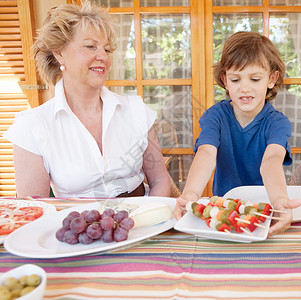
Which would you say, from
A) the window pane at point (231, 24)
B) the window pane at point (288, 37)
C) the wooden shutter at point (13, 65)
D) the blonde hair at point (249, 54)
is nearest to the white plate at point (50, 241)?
the blonde hair at point (249, 54)

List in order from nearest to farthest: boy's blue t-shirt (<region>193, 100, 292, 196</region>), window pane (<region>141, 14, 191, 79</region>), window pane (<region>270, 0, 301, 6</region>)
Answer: boy's blue t-shirt (<region>193, 100, 292, 196</region>) < window pane (<region>270, 0, 301, 6</region>) < window pane (<region>141, 14, 191, 79</region>)

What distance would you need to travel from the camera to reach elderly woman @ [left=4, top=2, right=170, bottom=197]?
4.83ft

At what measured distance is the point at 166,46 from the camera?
113 inches

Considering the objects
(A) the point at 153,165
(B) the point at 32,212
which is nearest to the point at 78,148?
→ (A) the point at 153,165

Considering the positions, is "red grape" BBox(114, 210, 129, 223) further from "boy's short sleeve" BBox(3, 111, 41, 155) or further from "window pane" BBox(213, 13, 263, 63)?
"window pane" BBox(213, 13, 263, 63)

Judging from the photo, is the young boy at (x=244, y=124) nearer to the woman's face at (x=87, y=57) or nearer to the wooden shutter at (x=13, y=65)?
the woman's face at (x=87, y=57)

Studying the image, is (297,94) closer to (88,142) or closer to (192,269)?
(88,142)

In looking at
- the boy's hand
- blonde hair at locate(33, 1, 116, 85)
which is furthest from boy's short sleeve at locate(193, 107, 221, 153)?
blonde hair at locate(33, 1, 116, 85)

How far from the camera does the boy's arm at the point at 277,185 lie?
813 mm

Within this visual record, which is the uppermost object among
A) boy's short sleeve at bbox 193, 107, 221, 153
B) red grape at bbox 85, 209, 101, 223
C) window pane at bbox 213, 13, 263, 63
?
window pane at bbox 213, 13, 263, 63

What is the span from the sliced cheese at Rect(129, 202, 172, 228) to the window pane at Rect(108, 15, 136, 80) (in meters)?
2.17

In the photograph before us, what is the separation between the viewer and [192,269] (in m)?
0.68

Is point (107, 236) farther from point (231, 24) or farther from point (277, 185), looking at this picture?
point (231, 24)

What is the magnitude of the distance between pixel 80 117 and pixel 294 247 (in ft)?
3.68
